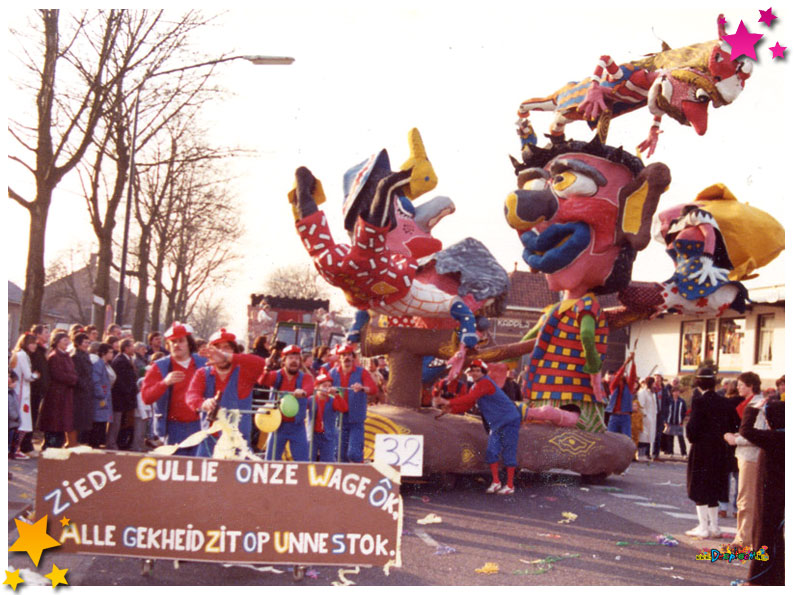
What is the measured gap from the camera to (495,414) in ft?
34.8

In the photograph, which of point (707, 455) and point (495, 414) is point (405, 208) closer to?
point (495, 414)

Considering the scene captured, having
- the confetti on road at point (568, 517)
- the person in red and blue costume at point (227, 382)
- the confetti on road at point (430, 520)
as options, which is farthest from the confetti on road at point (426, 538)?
the person in red and blue costume at point (227, 382)

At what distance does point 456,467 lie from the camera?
10.6m

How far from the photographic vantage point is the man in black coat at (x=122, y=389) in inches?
483

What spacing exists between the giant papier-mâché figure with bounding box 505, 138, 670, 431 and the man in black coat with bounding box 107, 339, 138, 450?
531 cm

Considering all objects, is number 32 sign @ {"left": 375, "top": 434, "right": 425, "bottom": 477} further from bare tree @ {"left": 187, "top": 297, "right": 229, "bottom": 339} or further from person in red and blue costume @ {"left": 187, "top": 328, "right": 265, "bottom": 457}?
bare tree @ {"left": 187, "top": 297, "right": 229, "bottom": 339}

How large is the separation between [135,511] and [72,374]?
5.54 metres

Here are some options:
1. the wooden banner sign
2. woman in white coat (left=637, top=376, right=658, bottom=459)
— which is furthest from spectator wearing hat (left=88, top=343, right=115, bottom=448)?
woman in white coat (left=637, top=376, right=658, bottom=459)

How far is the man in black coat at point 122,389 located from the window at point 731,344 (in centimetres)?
2025

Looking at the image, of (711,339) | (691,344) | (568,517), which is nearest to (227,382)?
(568,517)

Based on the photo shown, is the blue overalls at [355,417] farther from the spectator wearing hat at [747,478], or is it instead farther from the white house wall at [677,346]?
the white house wall at [677,346]

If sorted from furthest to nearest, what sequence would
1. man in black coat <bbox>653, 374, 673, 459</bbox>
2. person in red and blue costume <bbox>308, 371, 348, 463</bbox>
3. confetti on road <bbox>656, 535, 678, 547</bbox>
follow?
man in black coat <bbox>653, 374, 673, 459</bbox> < person in red and blue costume <bbox>308, 371, 348, 463</bbox> < confetti on road <bbox>656, 535, 678, 547</bbox>

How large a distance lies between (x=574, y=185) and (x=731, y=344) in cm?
1909

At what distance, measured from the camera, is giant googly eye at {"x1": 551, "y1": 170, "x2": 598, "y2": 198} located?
36.9 feet
